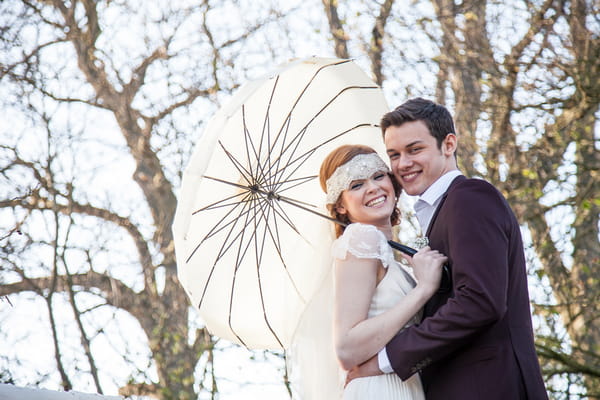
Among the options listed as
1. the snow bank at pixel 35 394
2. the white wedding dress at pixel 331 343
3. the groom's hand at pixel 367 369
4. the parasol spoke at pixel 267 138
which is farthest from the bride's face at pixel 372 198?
the snow bank at pixel 35 394

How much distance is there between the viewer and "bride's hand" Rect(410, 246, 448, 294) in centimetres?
302

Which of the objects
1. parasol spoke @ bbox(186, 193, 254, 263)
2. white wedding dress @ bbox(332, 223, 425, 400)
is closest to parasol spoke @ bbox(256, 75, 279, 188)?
parasol spoke @ bbox(186, 193, 254, 263)

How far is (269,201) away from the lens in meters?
4.03

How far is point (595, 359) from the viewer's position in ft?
24.3

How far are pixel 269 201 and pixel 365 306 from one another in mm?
1004

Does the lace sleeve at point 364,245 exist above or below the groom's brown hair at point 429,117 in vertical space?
below

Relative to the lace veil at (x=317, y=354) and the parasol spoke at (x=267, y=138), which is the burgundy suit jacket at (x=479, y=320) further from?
the parasol spoke at (x=267, y=138)

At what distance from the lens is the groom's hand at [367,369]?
122 inches

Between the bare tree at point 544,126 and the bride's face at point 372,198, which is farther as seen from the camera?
the bare tree at point 544,126

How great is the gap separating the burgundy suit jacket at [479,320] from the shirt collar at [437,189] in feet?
0.55

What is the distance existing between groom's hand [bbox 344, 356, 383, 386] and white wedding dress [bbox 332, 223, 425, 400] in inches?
0.9

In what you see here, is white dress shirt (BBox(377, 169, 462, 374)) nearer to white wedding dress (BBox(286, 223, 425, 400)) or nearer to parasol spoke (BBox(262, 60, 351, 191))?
white wedding dress (BBox(286, 223, 425, 400))

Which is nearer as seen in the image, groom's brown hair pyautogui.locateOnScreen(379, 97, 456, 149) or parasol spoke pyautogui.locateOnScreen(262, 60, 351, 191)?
groom's brown hair pyautogui.locateOnScreen(379, 97, 456, 149)

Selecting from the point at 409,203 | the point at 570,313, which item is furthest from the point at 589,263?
the point at 409,203
